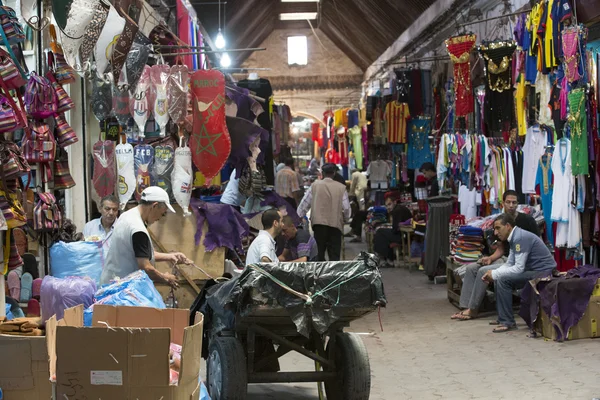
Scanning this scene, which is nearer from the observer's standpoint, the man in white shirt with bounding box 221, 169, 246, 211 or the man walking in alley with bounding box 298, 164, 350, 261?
the man in white shirt with bounding box 221, 169, 246, 211

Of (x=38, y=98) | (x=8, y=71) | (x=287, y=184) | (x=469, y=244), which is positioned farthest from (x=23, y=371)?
(x=287, y=184)

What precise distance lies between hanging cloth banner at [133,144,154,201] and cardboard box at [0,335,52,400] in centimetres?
404

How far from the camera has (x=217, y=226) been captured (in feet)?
28.6

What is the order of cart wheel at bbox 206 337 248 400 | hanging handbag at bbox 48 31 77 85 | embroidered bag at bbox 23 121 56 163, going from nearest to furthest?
cart wheel at bbox 206 337 248 400 → embroidered bag at bbox 23 121 56 163 → hanging handbag at bbox 48 31 77 85

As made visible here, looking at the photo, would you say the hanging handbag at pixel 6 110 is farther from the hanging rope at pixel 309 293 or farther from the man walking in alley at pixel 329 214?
the man walking in alley at pixel 329 214

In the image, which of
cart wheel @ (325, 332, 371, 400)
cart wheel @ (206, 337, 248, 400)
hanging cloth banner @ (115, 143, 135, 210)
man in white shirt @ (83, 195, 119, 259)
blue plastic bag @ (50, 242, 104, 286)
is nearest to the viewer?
cart wheel @ (206, 337, 248, 400)

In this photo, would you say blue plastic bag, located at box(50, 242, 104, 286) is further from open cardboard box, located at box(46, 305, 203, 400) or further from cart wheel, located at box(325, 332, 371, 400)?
open cardboard box, located at box(46, 305, 203, 400)

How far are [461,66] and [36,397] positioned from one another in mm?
9959

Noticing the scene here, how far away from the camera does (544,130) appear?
36.0 ft

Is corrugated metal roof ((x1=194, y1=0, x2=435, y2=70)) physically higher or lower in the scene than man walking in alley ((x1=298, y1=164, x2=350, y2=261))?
higher

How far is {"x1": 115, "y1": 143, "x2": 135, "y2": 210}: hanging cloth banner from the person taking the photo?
8.29m

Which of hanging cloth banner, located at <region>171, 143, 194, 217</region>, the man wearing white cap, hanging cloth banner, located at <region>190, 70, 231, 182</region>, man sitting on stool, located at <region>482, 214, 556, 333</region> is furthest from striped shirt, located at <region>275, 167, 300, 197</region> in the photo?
the man wearing white cap

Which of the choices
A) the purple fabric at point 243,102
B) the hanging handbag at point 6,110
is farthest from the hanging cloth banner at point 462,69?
the hanging handbag at point 6,110

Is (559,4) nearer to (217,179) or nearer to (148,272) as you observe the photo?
(217,179)
